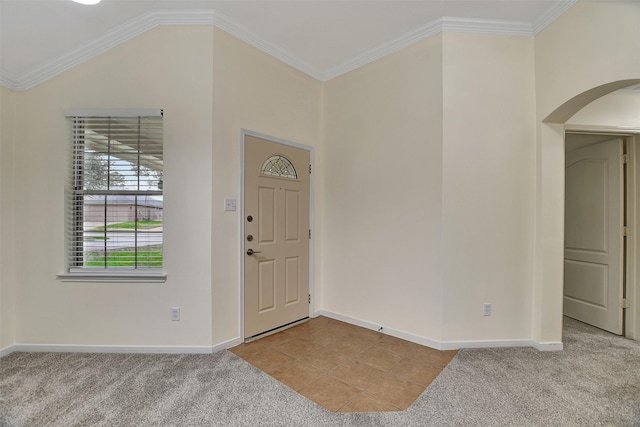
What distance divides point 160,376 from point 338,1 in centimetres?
339

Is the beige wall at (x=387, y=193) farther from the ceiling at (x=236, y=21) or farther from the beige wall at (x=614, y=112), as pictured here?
the beige wall at (x=614, y=112)

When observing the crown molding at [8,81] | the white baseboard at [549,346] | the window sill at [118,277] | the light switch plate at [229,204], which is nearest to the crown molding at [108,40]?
the crown molding at [8,81]

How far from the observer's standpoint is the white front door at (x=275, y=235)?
2850mm

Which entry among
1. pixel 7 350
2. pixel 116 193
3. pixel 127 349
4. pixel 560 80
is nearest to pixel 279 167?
pixel 116 193

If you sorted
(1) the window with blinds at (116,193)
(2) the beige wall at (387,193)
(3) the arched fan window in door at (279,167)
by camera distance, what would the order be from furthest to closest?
(3) the arched fan window in door at (279,167) < (2) the beige wall at (387,193) < (1) the window with blinds at (116,193)

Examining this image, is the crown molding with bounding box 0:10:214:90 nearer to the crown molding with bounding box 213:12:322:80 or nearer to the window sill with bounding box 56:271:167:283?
the crown molding with bounding box 213:12:322:80

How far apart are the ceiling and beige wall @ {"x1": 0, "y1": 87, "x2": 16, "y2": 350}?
0.26m

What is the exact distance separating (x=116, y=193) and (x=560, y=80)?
4.07 m

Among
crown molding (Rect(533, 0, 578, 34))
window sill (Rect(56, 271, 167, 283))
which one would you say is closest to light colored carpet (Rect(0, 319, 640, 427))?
window sill (Rect(56, 271, 167, 283))

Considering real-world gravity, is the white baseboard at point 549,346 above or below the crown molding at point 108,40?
below

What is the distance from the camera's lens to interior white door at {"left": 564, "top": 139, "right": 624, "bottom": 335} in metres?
3.02

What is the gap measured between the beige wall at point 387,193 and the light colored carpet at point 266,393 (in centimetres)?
70

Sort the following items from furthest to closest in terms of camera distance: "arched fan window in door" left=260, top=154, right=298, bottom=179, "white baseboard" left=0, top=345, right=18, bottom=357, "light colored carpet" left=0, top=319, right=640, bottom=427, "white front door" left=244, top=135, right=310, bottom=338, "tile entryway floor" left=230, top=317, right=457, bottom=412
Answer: "arched fan window in door" left=260, top=154, right=298, bottom=179 → "white front door" left=244, top=135, right=310, bottom=338 → "white baseboard" left=0, top=345, right=18, bottom=357 → "tile entryway floor" left=230, top=317, right=457, bottom=412 → "light colored carpet" left=0, top=319, right=640, bottom=427

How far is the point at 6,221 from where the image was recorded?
8.26 ft
